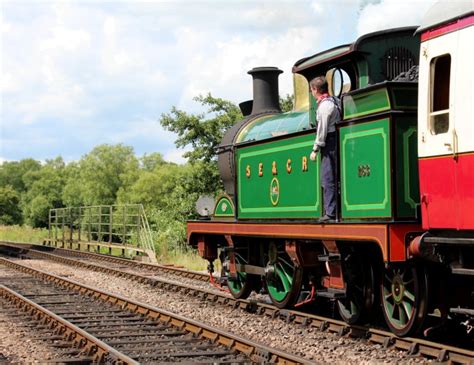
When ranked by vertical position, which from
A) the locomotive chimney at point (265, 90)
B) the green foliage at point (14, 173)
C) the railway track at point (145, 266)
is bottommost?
the railway track at point (145, 266)

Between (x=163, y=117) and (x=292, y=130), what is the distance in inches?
738

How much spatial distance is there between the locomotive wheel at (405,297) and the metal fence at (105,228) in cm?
1446

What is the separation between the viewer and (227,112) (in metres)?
29.6

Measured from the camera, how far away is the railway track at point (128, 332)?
25.8 ft

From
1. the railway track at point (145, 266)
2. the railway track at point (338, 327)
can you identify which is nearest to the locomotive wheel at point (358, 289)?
the railway track at point (338, 327)

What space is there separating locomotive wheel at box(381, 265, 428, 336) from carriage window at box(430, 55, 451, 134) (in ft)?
5.28

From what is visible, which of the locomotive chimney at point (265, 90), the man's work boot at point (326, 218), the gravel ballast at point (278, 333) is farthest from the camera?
the locomotive chimney at point (265, 90)

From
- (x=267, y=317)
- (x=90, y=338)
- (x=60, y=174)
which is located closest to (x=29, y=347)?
(x=90, y=338)

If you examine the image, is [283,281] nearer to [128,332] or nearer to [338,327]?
[338,327]

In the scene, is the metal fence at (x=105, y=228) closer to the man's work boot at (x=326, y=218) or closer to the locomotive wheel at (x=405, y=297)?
the man's work boot at (x=326, y=218)

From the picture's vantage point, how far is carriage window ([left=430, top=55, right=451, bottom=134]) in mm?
7070

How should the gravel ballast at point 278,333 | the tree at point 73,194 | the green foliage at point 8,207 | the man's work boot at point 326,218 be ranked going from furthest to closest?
the tree at point 73,194
the green foliage at point 8,207
the man's work boot at point 326,218
the gravel ballast at point 278,333

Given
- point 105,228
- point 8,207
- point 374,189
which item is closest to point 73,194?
point 8,207

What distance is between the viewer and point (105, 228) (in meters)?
30.4
